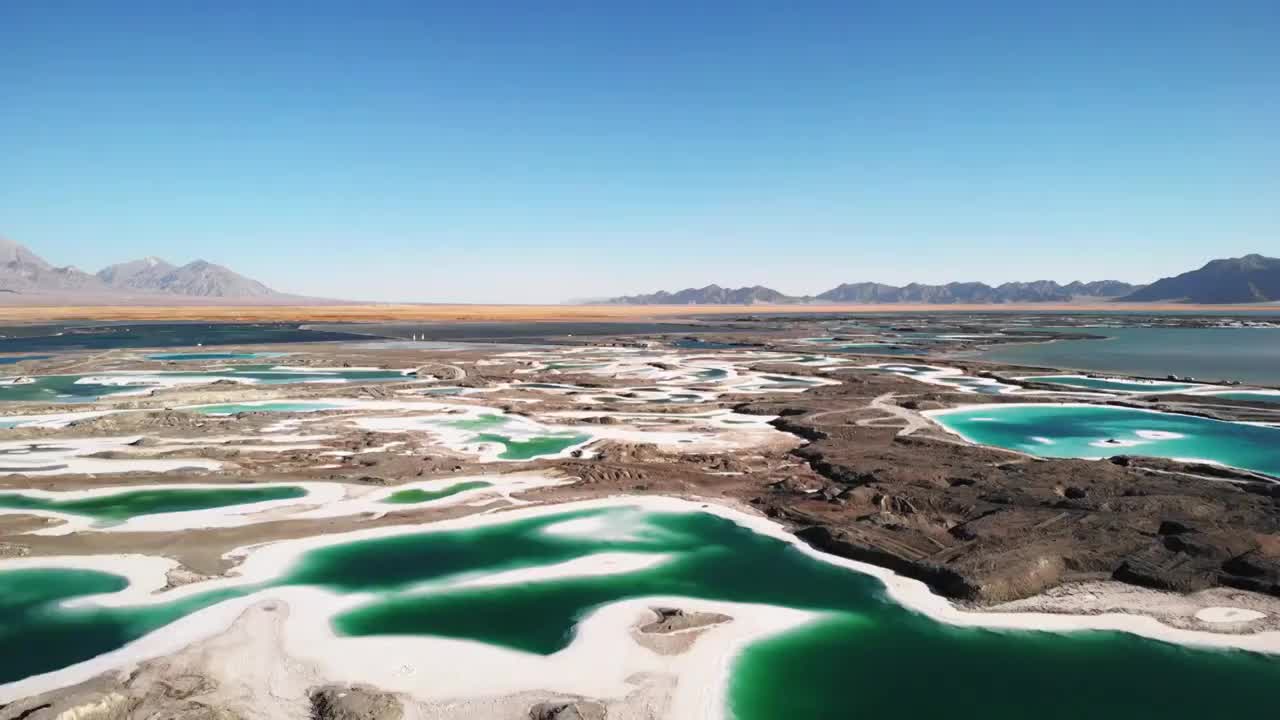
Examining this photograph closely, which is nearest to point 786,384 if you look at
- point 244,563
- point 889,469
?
point 889,469

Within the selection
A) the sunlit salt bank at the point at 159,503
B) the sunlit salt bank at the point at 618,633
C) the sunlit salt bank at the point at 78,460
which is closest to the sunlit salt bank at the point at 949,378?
the sunlit salt bank at the point at 618,633

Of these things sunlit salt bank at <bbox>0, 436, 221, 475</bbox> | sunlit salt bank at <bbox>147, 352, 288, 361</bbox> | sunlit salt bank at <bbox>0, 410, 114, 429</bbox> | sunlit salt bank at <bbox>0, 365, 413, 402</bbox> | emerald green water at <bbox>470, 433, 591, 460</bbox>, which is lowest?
emerald green water at <bbox>470, 433, 591, 460</bbox>

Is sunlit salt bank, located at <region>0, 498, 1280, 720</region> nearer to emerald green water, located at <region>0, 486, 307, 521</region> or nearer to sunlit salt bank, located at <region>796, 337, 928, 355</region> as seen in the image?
emerald green water, located at <region>0, 486, 307, 521</region>

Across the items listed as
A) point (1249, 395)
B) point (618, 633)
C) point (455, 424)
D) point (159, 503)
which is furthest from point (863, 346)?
point (618, 633)

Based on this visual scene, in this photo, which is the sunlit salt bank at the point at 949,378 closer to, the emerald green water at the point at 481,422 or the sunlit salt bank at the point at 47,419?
the emerald green water at the point at 481,422

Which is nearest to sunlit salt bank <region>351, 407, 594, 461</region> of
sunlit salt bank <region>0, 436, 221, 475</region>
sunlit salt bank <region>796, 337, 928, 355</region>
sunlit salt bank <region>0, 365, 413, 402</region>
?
sunlit salt bank <region>0, 436, 221, 475</region>

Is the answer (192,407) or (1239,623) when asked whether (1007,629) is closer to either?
(1239,623)
